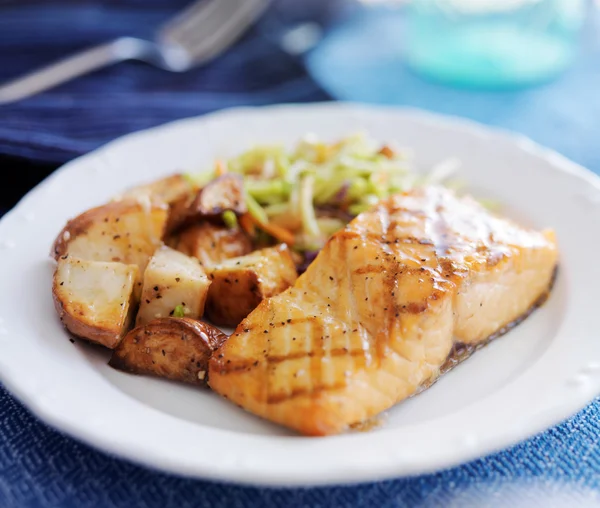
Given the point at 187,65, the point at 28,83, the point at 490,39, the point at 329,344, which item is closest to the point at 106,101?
the point at 28,83

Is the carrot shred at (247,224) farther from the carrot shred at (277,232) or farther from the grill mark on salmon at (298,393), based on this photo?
the grill mark on salmon at (298,393)

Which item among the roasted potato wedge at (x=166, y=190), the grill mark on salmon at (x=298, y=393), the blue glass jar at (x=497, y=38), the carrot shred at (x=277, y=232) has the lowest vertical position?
the roasted potato wedge at (x=166, y=190)

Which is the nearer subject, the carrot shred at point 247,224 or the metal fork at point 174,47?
the carrot shred at point 247,224

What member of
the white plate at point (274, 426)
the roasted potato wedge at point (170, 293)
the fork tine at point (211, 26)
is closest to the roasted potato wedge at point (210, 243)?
the roasted potato wedge at point (170, 293)

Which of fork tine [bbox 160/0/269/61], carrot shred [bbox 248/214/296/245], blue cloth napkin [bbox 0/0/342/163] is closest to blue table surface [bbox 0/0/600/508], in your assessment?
blue cloth napkin [bbox 0/0/342/163]

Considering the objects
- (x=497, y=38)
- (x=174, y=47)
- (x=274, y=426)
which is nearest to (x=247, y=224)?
(x=274, y=426)

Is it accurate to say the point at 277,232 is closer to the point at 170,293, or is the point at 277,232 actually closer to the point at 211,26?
the point at 170,293

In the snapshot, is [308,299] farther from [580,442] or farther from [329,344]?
[580,442]

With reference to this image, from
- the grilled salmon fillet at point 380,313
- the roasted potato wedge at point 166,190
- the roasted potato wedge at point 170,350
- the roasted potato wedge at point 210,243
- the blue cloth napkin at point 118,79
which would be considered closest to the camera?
the grilled salmon fillet at point 380,313
